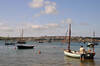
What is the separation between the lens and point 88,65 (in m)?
34.7

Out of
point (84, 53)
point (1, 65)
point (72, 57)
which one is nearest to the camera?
point (1, 65)

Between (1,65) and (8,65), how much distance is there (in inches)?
49.2

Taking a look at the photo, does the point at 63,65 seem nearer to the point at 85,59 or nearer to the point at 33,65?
the point at 33,65

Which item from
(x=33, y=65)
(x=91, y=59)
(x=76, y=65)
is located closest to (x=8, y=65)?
(x=33, y=65)

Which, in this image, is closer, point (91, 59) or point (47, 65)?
point (47, 65)

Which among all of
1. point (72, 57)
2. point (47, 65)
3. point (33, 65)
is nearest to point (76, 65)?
point (47, 65)

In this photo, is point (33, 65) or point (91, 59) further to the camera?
point (91, 59)

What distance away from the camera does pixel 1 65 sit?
34125mm

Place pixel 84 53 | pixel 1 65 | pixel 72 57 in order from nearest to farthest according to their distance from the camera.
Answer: pixel 1 65
pixel 84 53
pixel 72 57

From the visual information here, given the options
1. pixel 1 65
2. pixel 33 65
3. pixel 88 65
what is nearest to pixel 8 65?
pixel 1 65

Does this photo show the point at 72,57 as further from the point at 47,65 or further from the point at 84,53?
the point at 47,65

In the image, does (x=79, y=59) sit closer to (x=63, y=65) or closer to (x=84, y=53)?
(x=84, y=53)

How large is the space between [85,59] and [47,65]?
10494mm

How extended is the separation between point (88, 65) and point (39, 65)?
907 cm
